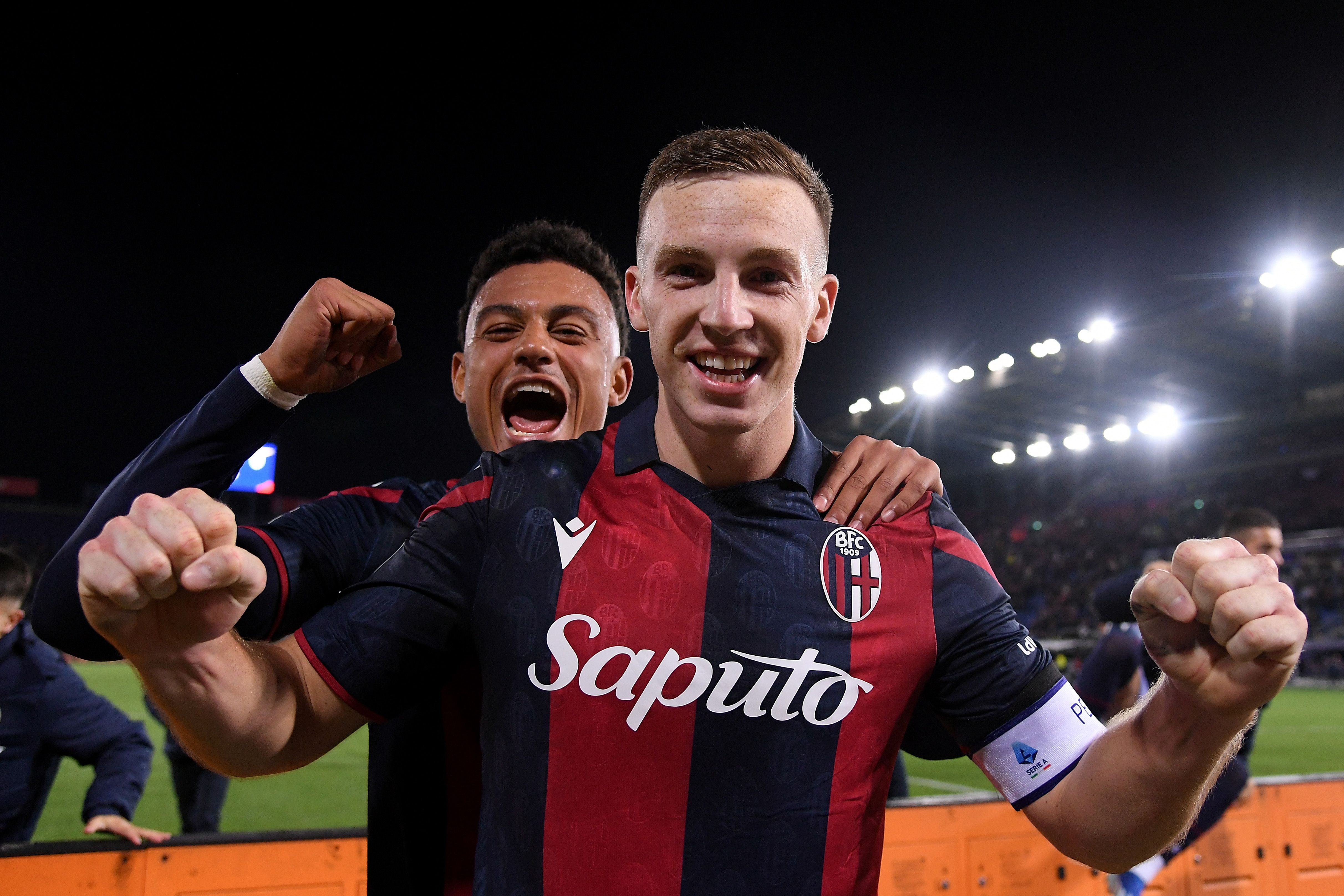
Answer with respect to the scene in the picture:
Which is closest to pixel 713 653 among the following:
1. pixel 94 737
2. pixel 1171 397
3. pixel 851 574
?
→ pixel 851 574

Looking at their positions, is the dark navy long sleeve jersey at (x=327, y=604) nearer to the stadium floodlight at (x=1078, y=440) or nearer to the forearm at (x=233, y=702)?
the forearm at (x=233, y=702)

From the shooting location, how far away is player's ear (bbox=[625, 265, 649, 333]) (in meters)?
1.66

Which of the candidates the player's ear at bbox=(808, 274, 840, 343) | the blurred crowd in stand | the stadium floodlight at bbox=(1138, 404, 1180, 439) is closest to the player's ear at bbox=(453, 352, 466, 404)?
the player's ear at bbox=(808, 274, 840, 343)

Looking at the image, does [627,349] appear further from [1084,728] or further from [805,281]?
[1084,728]

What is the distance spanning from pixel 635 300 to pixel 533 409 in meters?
1.00

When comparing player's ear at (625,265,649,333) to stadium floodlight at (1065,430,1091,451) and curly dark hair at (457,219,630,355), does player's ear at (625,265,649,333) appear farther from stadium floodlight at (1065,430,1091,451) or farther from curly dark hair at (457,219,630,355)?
stadium floodlight at (1065,430,1091,451)

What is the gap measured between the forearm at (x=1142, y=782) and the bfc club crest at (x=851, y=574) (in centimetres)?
44

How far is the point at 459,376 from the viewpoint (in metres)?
2.82

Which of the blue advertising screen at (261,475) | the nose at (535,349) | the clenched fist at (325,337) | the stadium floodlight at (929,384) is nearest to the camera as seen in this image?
the clenched fist at (325,337)

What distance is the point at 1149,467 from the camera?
97.9 ft

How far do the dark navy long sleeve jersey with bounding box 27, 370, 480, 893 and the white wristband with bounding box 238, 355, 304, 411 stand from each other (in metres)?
0.01

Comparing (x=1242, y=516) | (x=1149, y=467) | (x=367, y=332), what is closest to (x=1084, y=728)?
(x=367, y=332)

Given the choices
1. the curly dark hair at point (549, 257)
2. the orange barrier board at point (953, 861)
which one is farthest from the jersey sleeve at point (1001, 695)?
the orange barrier board at point (953, 861)

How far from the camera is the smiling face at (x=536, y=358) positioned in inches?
97.7
